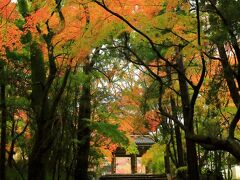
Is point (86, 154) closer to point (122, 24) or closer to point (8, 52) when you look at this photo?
point (8, 52)

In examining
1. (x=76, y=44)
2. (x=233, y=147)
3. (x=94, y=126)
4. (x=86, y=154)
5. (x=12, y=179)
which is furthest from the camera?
→ (x=86, y=154)

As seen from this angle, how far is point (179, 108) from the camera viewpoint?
1462cm

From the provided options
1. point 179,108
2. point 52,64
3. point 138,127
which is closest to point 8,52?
point 52,64

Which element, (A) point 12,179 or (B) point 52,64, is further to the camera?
(A) point 12,179

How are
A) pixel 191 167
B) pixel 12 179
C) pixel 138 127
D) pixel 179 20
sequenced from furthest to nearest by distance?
pixel 138 127
pixel 12 179
pixel 191 167
pixel 179 20

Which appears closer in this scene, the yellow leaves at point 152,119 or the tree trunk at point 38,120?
the tree trunk at point 38,120

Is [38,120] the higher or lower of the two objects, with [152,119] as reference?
lower

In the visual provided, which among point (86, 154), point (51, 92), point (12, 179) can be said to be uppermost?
point (51, 92)

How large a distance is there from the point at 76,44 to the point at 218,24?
3.08 meters

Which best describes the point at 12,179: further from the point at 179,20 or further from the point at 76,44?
the point at 179,20

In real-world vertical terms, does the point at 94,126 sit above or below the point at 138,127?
below

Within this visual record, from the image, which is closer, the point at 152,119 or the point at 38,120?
the point at 38,120

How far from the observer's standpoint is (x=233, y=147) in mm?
6266

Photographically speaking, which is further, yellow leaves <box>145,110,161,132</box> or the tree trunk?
yellow leaves <box>145,110,161,132</box>
